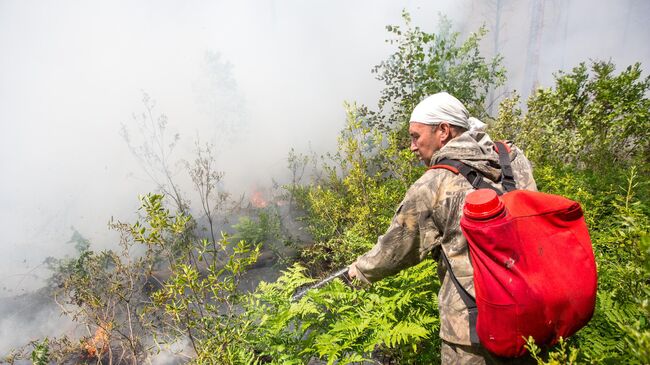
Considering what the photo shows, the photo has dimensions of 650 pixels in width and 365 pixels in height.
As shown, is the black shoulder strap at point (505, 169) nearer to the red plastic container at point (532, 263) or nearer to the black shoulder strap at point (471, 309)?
the red plastic container at point (532, 263)

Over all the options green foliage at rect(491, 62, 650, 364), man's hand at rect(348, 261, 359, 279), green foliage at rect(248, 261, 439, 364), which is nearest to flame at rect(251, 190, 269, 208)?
green foliage at rect(491, 62, 650, 364)

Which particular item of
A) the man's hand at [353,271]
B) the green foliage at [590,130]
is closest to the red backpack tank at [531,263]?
the man's hand at [353,271]

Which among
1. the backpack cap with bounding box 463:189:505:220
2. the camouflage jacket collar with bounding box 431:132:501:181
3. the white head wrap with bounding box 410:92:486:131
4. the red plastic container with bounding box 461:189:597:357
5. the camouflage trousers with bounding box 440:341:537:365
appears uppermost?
the white head wrap with bounding box 410:92:486:131

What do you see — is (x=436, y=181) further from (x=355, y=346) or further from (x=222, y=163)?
(x=222, y=163)

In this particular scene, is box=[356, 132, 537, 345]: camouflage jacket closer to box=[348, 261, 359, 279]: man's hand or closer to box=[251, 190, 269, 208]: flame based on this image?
box=[348, 261, 359, 279]: man's hand

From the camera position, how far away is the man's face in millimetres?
1968

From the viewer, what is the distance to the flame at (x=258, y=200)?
16.4 metres

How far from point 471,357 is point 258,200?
16077 mm

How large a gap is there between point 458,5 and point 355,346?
28977 mm

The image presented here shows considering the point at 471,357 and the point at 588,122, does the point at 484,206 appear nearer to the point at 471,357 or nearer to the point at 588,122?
the point at 471,357

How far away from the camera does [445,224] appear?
169 centimetres

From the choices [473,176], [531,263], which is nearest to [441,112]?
[473,176]

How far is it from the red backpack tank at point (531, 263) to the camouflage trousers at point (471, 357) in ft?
1.00

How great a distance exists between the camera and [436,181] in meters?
1.73
